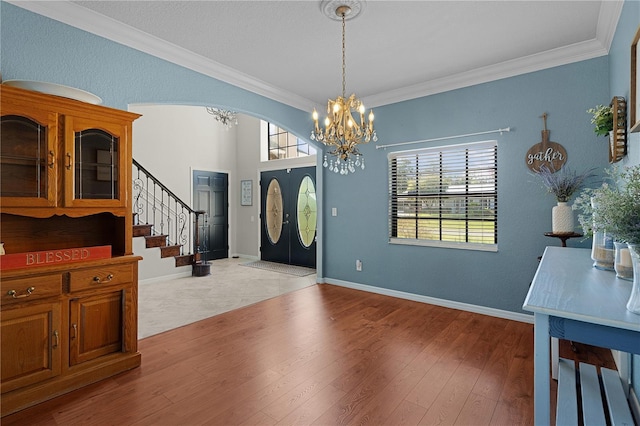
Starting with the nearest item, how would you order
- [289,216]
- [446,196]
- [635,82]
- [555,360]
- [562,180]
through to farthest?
[635,82]
[555,360]
[562,180]
[446,196]
[289,216]

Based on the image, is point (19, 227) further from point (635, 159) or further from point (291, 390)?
point (635, 159)

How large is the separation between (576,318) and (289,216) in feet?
19.9

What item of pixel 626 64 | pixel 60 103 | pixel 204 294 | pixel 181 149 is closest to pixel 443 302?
pixel 626 64

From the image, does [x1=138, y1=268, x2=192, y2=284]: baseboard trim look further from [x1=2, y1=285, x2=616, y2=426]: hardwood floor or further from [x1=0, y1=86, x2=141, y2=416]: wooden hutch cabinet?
[x1=0, y1=86, x2=141, y2=416]: wooden hutch cabinet

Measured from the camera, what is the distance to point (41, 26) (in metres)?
2.38

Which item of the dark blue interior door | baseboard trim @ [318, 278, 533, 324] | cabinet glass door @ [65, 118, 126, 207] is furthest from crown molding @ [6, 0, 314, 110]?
the dark blue interior door

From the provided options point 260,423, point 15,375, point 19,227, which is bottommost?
point 260,423

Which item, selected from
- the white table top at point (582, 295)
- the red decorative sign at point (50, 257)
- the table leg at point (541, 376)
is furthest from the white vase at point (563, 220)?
the red decorative sign at point (50, 257)

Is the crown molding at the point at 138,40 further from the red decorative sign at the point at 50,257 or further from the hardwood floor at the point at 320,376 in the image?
the hardwood floor at the point at 320,376

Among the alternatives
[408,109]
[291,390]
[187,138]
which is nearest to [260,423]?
[291,390]

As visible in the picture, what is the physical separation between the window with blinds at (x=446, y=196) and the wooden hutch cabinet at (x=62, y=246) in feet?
10.6

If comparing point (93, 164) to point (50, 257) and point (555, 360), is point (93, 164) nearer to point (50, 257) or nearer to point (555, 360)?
point (50, 257)

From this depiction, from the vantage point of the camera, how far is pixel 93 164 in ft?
7.99

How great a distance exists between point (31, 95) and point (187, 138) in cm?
469
